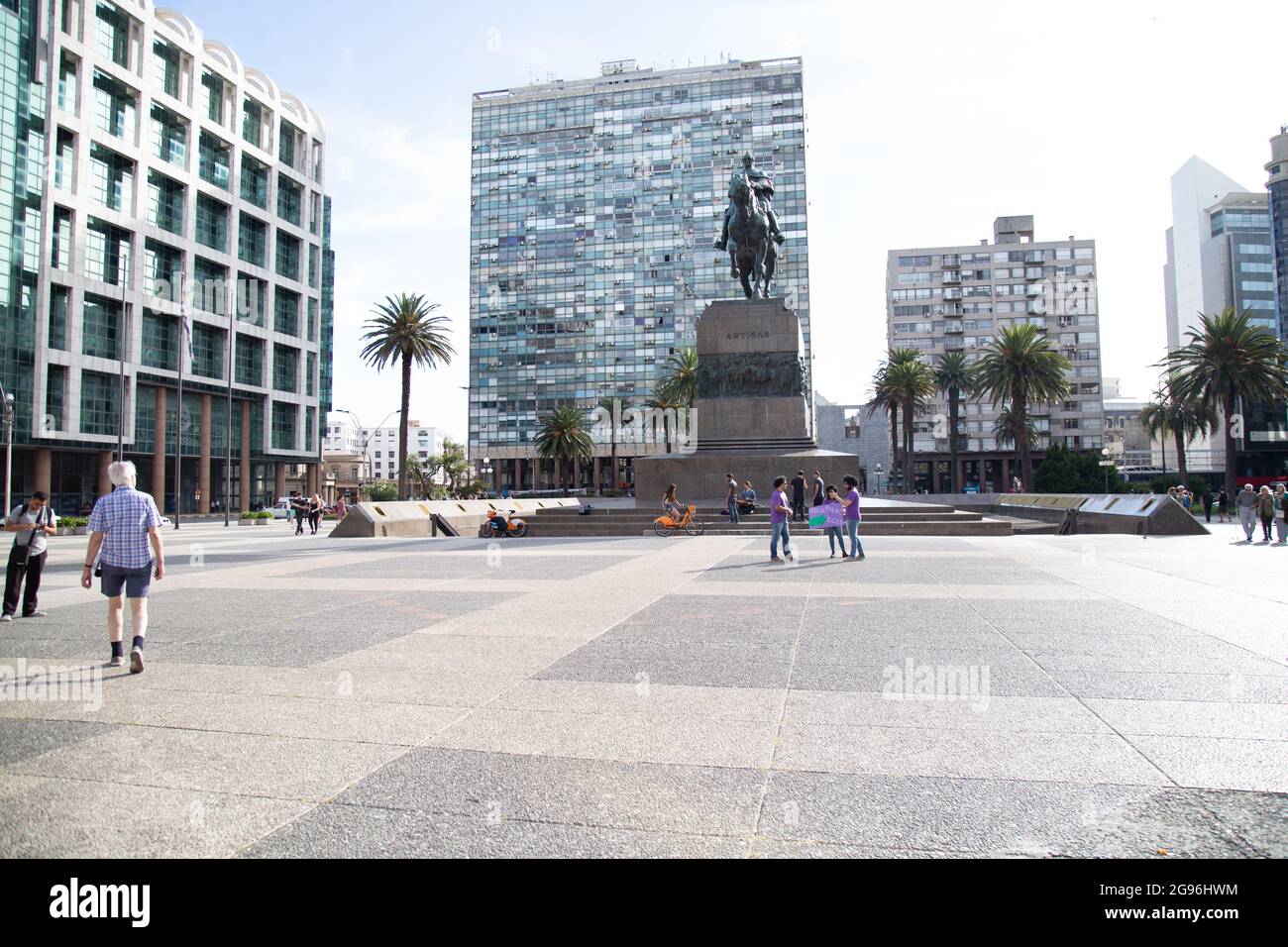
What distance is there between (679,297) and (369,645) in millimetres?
96889

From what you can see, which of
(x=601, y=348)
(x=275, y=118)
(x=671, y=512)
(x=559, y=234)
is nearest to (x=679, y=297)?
(x=601, y=348)

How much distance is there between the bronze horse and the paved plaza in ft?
74.7

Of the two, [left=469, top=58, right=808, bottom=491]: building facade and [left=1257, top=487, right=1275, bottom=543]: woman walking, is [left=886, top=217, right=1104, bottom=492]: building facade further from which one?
[left=1257, top=487, right=1275, bottom=543]: woman walking

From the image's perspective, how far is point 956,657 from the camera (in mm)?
6441

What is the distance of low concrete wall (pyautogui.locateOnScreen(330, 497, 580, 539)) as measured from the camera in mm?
26953

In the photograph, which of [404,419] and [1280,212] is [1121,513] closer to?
[404,419]

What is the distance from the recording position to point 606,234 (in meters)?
104

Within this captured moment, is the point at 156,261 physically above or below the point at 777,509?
above

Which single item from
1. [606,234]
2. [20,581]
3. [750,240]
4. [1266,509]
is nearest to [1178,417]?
[1266,509]

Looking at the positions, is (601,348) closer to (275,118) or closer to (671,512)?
(275,118)

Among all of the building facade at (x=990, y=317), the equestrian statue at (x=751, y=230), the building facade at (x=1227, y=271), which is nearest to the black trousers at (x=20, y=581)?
the equestrian statue at (x=751, y=230)

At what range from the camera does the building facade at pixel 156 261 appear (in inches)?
1941

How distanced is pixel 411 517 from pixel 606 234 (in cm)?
8140
